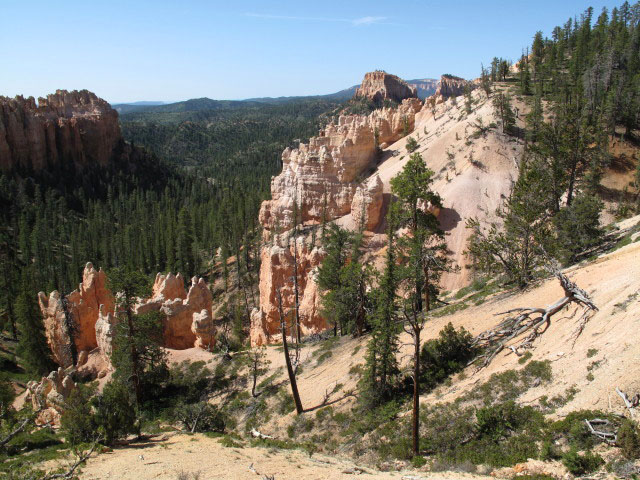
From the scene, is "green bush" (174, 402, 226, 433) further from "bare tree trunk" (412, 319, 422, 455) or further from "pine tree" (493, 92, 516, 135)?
"pine tree" (493, 92, 516, 135)

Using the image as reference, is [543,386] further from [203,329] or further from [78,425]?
[203,329]

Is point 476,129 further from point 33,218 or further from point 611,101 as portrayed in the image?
point 33,218

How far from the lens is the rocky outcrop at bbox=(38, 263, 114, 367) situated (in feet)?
117

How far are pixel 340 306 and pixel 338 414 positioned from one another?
7895mm

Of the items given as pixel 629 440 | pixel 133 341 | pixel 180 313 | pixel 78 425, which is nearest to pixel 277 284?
pixel 180 313

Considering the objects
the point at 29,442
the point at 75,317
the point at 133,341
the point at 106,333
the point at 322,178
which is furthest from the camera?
the point at 322,178

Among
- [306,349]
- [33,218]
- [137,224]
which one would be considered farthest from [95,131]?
[306,349]

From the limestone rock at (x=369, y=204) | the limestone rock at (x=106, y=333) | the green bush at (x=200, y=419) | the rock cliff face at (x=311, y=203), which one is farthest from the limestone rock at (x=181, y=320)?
the limestone rock at (x=369, y=204)

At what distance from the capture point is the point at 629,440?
10352mm

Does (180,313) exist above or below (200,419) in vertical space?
above

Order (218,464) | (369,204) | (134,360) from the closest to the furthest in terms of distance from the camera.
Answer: (218,464) < (134,360) < (369,204)

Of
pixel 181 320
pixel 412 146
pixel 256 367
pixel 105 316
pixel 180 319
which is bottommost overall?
pixel 256 367

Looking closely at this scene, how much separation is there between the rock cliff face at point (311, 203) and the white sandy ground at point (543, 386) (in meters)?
17.0

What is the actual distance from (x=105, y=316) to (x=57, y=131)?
10287cm
